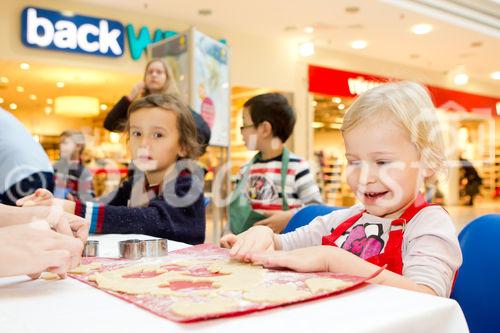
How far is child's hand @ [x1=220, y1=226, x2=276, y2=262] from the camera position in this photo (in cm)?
92

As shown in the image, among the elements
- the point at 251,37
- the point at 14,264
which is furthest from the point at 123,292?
the point at 251,37

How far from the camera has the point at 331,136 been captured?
17.3 metres

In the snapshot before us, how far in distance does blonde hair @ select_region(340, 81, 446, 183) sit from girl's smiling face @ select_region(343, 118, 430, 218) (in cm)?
2

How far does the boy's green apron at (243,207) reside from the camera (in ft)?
8.66

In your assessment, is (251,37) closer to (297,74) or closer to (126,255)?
(297,74)

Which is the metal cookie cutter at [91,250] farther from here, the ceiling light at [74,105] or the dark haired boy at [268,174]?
the ceiling light at [74,105]

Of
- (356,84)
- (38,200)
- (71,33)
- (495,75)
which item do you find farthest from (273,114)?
(495,75)

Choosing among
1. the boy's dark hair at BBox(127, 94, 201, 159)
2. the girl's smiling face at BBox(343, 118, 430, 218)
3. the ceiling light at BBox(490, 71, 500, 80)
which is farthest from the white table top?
the ceiling light at BBox(490, 71, 500, 80)

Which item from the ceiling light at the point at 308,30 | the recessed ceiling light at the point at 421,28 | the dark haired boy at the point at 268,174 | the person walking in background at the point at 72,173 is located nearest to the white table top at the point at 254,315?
the dark haired boy at the point at 268,174

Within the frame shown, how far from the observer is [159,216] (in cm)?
159

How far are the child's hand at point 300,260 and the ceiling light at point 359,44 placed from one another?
8.62 m

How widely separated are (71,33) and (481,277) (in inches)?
255

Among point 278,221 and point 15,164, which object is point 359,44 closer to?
point 278,221

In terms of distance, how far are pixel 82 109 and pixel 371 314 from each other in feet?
34.4
